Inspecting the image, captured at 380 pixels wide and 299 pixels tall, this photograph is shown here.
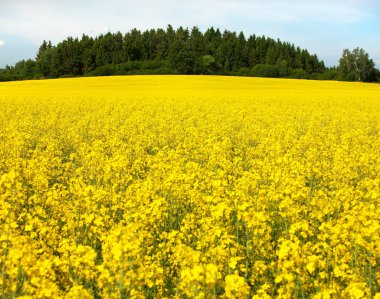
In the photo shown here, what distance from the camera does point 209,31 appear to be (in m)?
104

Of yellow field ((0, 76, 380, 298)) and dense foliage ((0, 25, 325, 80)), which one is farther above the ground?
dense foliage ((0, 25, 325, 80))

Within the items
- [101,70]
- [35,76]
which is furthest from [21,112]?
[35,76]

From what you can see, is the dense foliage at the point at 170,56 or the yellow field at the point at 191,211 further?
the dense foliage at the point at 170,56

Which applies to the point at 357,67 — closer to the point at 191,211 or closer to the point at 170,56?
the point at 170,56

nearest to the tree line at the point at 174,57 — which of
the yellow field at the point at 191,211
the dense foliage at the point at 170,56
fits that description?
the dense foliage at the point at 170,56

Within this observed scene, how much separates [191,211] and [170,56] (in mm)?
63346

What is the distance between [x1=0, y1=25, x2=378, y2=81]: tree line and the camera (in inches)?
2729

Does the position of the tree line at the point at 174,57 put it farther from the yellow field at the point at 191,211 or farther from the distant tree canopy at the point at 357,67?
the yellow field at the point at 191,211

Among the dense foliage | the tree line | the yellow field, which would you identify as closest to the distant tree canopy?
the tree line

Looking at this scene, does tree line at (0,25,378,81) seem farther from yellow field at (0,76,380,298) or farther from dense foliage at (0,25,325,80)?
yellow field at (0,76,380,298)

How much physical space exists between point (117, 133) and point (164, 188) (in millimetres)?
7019

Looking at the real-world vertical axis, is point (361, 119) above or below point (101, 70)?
below

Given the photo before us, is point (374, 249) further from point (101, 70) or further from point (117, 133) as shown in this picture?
point (101, 70)

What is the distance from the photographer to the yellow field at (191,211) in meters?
3.80
